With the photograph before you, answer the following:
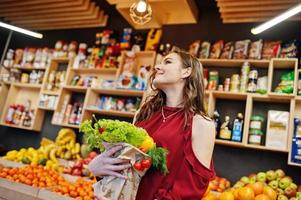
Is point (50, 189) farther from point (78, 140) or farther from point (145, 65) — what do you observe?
point (145, 65)

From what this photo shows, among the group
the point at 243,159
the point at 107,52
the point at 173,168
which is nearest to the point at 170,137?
the point at 173,168

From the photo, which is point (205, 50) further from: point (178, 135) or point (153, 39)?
point (178, 135)

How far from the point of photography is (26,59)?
524 centimetres

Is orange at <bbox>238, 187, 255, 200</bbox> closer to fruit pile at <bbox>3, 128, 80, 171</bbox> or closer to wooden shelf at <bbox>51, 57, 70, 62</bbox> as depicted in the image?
fruit pile at <bbox>3, 128, 80, 171</bbox>

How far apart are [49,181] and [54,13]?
298cm

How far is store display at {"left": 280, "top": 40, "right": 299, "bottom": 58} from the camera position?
3.18m

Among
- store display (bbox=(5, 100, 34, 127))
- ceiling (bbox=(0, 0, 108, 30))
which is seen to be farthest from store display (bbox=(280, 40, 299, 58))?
store display (bbox=(5, 100, 34, 127))

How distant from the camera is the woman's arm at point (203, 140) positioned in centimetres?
128

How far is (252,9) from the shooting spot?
3381 mm

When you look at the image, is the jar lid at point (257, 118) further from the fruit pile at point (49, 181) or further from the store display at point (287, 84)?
the fruit pile at point (49, 181)

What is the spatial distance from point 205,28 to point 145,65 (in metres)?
1.05

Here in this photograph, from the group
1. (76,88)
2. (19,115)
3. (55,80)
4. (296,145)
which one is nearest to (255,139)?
(296,145)

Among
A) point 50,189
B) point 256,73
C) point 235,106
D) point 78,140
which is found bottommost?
point 50,189

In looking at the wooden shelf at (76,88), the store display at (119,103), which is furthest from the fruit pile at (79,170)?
the wooden shelf at (76,88)
